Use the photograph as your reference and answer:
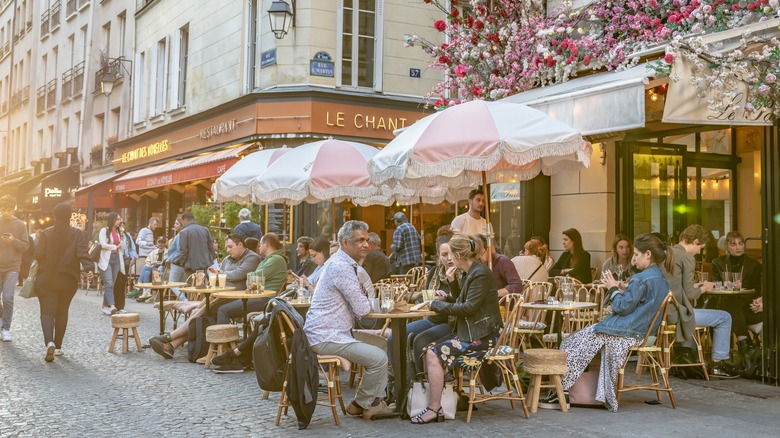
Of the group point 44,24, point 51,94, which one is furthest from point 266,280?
point 44,24

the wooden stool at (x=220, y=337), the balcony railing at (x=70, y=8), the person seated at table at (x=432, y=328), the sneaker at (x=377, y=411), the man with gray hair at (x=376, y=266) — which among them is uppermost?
the balcony railing at (x=70, y=8)

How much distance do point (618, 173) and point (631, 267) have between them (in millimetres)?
2307

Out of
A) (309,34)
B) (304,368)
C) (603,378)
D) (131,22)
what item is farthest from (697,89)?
(131,22)

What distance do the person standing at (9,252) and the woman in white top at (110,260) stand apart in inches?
137

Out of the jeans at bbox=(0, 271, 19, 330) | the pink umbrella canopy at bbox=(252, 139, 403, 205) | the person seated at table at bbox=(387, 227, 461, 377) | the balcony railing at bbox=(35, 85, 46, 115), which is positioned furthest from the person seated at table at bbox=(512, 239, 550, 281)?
the balcony railing at bbox=(35, 85, 46, 115)

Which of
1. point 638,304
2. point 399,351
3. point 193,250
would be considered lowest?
point 399,351

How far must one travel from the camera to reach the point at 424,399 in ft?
21.2

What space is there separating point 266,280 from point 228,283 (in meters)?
0.75

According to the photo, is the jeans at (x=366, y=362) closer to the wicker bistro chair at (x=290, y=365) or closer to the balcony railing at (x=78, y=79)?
the wicker bistro chair at (x=290, y=365)

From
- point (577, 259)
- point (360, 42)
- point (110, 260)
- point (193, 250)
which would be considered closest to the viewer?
point (577, 259)

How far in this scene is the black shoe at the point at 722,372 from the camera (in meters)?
8.41

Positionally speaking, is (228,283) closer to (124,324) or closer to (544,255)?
(124,324)

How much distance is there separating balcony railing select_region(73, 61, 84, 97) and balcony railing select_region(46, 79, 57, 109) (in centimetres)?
316

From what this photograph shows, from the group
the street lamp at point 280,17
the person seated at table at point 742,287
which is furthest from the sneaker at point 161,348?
the street lamp at point 280,17
